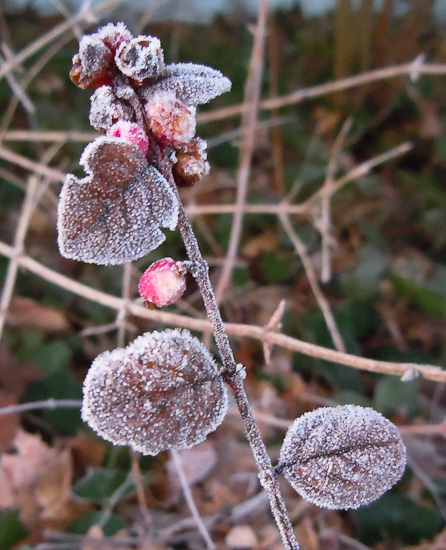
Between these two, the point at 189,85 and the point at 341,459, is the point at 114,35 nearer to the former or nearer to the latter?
the point at 189,85

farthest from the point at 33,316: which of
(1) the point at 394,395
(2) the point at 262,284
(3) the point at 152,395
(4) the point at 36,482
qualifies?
(3) the point at 152,395

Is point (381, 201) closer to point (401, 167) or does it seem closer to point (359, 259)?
point (401, 167)

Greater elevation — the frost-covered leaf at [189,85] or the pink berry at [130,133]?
the frost-covered leaf at [189,85]

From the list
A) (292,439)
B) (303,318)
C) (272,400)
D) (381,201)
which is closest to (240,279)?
(303,318)

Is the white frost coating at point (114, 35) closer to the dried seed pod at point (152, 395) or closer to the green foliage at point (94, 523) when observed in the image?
the dried seed pod at point (152, 395)

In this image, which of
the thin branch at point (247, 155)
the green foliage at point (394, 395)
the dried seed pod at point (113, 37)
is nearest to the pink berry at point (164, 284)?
the dried seed pod at point (113, 37)

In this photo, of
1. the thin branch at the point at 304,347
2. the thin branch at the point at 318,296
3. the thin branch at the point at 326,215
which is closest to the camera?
the thin branch at the point at 304,347

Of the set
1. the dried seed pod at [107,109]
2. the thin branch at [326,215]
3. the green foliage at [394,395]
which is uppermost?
the thin branch at [326,215]
